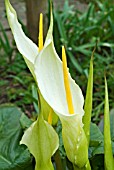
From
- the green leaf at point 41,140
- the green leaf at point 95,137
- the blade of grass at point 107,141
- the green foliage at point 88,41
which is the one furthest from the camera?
the green foliage at point 88,41

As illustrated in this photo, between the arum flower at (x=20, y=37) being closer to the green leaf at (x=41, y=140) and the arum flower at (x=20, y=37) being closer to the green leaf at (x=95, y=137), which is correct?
the green leaf at (x=41, y=140)

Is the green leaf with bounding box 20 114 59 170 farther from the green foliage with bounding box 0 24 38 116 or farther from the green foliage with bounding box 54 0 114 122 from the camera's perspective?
the green foliage with bounding box 54 0 114 122

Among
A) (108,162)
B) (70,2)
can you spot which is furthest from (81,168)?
(70,2)

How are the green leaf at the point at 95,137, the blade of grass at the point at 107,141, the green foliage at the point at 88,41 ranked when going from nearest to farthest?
the blade of grass at the point at 107,141
the green leaf at the point at 95,137
the green foliage at the point at 88,41

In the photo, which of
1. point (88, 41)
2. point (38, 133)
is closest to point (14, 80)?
point (88, 41)

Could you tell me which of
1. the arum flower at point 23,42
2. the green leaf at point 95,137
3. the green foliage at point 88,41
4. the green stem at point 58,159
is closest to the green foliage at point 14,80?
the green foliage at point 88,41

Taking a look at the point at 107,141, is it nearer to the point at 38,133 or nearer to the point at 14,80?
the point at 38,133
